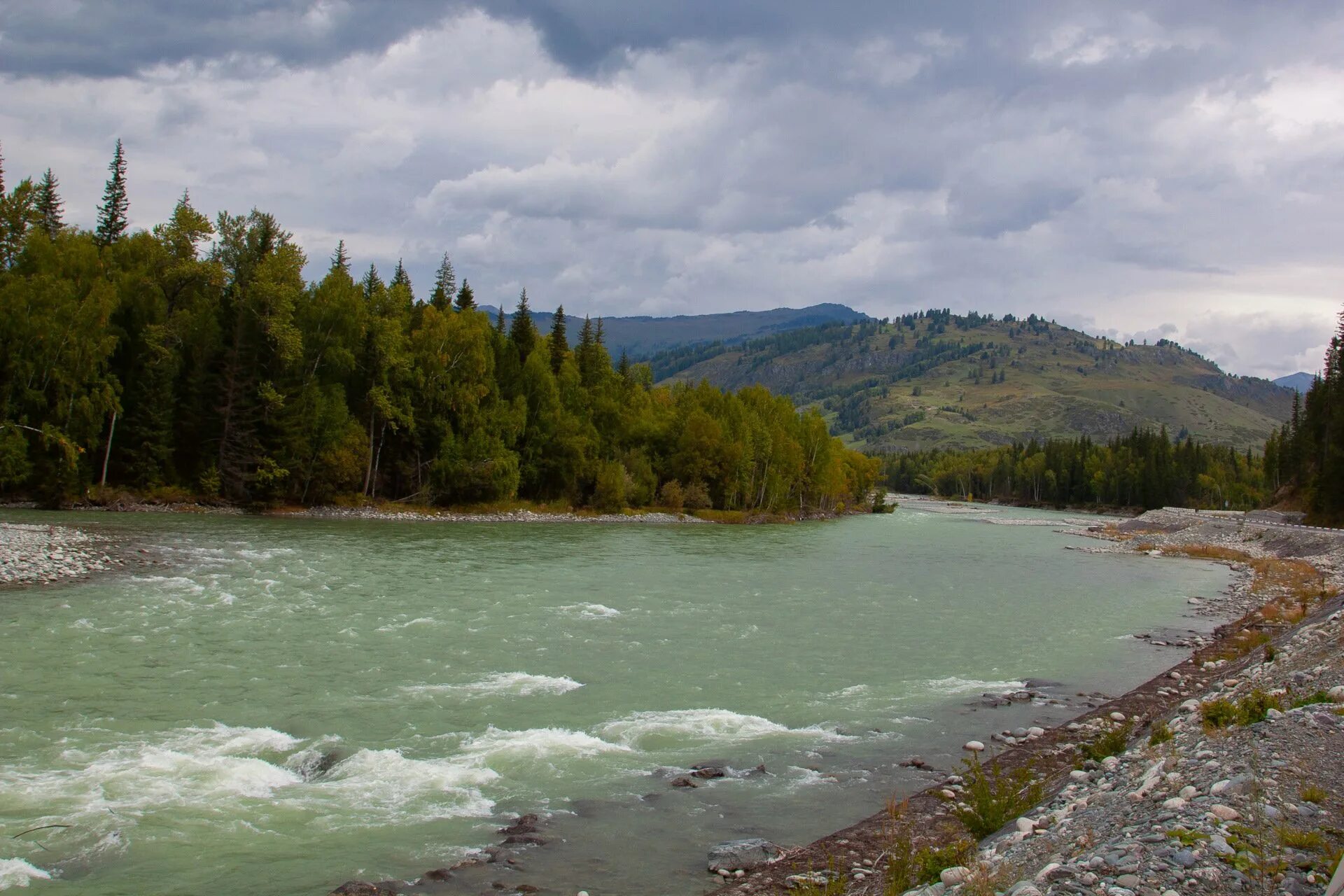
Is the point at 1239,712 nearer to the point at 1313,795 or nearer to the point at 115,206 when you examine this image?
the point at 1313,795

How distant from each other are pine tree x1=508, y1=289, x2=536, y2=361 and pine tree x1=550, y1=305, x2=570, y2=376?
3.19 meters

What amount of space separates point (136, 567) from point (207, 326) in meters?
37.8

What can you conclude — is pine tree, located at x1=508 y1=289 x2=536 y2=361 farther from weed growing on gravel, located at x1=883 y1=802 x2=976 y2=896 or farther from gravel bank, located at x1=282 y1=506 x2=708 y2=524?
weed growing on gravel, located at x1=883 y1=802 x2=976 y2=896

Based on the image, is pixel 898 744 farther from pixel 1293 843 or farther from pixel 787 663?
pixel 1293 843

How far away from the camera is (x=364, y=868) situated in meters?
10.7

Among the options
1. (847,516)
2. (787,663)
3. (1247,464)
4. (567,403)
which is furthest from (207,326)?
(1247,464)

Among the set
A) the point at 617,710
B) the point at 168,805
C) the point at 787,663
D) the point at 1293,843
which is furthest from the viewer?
the point at 787,663

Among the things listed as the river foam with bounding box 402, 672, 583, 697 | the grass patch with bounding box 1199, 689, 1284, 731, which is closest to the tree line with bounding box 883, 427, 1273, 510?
the grass patch with bounding box 1199, 689, 1284, 731

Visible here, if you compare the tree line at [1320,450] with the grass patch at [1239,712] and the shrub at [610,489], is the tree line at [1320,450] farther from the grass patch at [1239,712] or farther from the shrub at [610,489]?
the grass patch at [1239,712]

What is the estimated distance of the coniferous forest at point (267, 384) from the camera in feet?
182

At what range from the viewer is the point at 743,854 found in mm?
11359

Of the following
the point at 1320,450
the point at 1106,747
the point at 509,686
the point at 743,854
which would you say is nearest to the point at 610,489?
the point at 509,686

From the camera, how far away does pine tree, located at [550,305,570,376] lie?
92.9 m

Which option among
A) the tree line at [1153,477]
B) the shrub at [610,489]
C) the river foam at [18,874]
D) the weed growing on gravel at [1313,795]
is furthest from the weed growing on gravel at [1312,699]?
the tree line at [1153,477]
